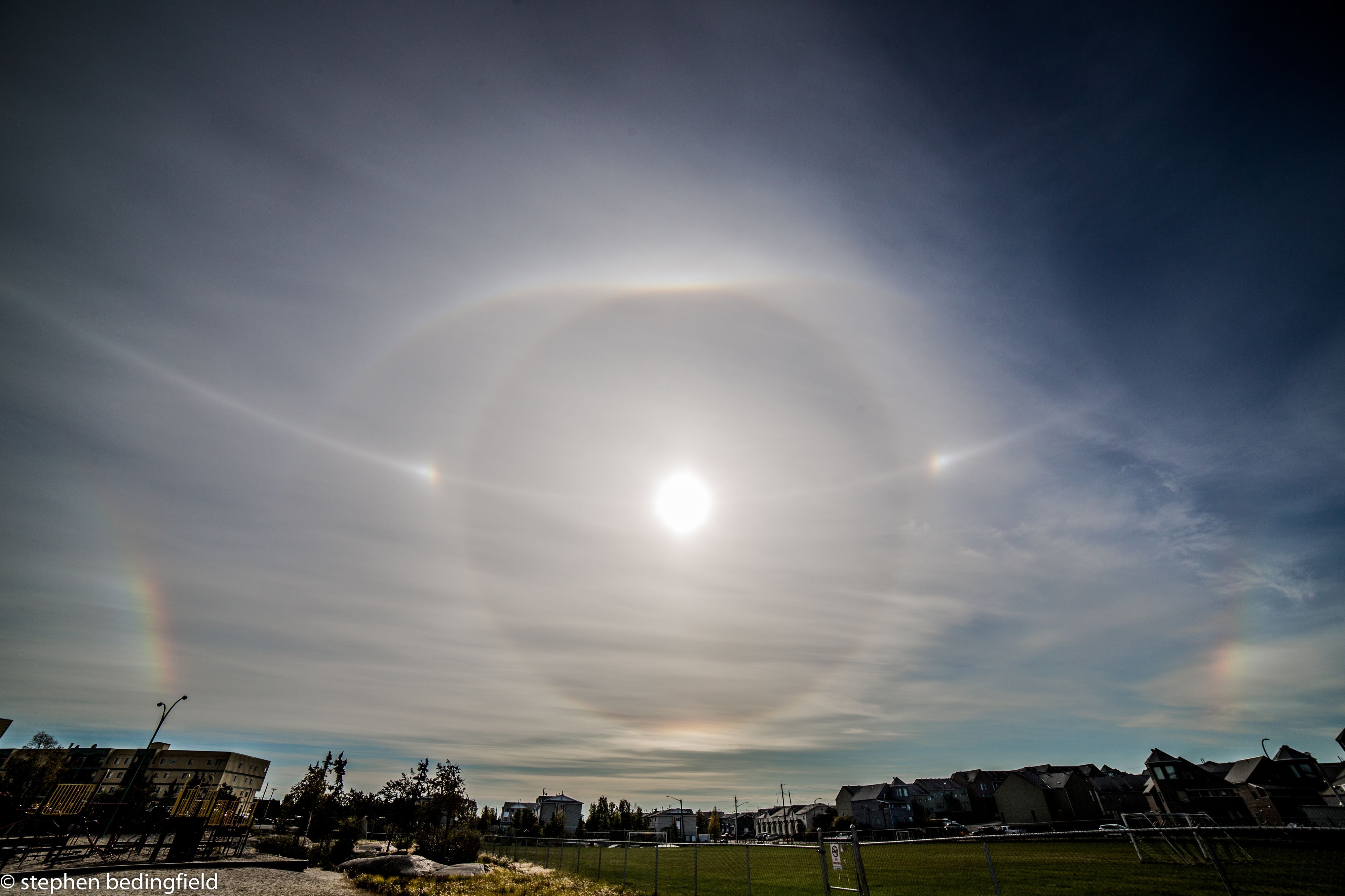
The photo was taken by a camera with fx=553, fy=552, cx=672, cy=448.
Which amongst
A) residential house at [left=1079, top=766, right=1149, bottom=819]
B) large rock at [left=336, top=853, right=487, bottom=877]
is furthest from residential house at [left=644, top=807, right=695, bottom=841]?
large rock at [left=336, top=853, right=487, bottom=877]

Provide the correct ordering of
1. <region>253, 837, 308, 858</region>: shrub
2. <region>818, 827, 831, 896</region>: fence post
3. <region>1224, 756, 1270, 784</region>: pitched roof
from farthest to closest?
1. <region>1224, 756, 1270, 784</region>: pitched roof
2. <region>253, 837, 308, 858</region>: shrub
3. <region>818, 827, 831, 896</region>: fence post

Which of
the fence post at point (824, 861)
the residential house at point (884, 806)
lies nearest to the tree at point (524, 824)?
the residential house at point (884, 806)

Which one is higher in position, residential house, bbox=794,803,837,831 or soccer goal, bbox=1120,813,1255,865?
residential house, bbox=794,803,837,831

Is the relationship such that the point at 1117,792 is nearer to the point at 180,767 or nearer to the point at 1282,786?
the point at 1282,786

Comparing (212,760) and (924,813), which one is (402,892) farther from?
(212,760)

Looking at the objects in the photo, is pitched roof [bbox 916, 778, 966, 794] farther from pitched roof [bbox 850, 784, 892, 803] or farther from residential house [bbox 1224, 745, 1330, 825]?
residential house [bbox 1224, 745, 1330, 825]

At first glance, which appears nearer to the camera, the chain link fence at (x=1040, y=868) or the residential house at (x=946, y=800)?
the chain link fence at (x=1040, y=868)

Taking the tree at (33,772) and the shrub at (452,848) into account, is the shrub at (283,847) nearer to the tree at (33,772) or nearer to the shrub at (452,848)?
the shrub at (452,848)

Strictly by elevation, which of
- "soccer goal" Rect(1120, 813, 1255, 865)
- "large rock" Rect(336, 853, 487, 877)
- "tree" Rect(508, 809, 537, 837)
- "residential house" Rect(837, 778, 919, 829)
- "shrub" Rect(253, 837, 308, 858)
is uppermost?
"residential house" Rect(837, 778, 919, 829)
